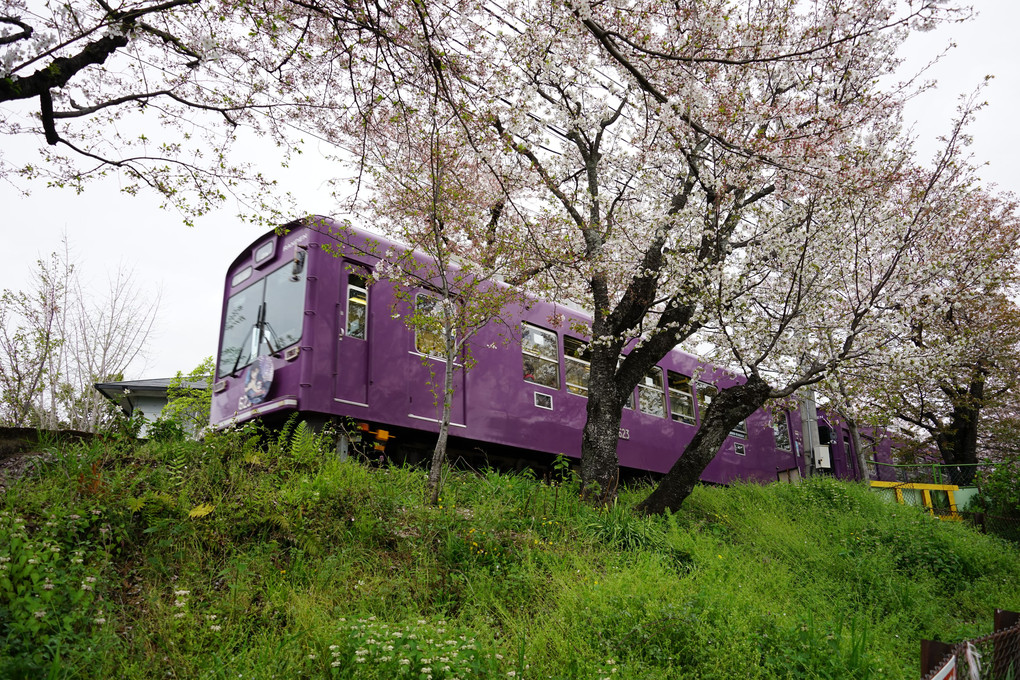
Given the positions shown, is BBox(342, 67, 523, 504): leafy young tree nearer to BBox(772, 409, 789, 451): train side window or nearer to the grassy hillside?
the grassy hillside

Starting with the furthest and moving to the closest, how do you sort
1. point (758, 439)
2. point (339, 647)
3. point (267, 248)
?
point (758, 439)
point (267, 248)
point (339, 647)

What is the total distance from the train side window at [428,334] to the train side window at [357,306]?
56 cm

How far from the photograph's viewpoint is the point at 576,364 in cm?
1032

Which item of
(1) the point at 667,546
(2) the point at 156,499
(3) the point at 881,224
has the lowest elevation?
(1) the point at 667,546

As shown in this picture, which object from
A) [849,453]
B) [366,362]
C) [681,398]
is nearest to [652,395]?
[681,398]

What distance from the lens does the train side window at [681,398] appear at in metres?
12.0

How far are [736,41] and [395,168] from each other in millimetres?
4316

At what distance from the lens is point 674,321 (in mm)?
9141

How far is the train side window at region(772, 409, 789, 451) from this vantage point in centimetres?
1496

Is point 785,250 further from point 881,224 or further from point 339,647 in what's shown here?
point 339,647

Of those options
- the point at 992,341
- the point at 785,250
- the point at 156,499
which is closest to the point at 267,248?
the point at 156,499

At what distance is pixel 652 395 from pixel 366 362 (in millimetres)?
5482

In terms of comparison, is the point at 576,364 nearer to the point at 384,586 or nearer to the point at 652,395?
the point at 652,395

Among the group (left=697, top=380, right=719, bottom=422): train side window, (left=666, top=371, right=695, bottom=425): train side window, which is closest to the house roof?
(left=666, top=371, right=695, bottom=425): train side window
